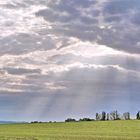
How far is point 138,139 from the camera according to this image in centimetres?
6769

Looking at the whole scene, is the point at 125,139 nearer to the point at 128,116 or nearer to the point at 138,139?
the point at 138,139

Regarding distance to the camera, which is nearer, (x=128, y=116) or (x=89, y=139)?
(x=89, y=139)

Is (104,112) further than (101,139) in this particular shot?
Yes

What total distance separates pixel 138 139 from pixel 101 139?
7046mm

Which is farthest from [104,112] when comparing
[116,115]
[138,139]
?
[138,139]

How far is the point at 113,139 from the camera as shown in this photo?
65.3 m

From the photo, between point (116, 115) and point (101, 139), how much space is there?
11066 cm

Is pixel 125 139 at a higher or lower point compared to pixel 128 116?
lower

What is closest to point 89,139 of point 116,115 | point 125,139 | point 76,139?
point 76,139

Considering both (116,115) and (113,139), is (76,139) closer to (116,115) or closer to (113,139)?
(113,139)

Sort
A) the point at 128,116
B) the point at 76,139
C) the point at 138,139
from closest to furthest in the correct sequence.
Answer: the point at 76,139 < the point at 138,139 < the point at 128,116

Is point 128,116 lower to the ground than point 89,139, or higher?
higher

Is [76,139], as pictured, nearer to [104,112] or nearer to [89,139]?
[89,139]

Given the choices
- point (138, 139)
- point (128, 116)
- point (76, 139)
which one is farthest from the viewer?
point (128, 116)
